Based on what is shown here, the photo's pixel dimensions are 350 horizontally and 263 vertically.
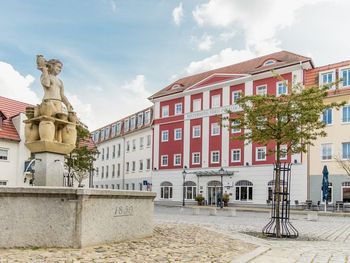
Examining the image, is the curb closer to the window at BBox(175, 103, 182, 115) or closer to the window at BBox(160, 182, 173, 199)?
the window at BBox(160, 182, 173, 199)

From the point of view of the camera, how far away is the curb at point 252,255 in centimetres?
820

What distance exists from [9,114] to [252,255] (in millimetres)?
32444

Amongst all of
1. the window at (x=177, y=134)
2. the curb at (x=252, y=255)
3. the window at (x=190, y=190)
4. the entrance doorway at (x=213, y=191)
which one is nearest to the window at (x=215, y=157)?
the entrance doorway at (x=213, y=191)

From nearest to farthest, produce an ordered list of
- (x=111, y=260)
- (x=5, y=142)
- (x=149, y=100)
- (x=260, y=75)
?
(x=111, y=260) → (x=5, y=142) → (x=260, y=75) → (x=149, y=100)

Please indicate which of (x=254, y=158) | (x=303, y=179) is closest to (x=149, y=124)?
(x=254, y=158)

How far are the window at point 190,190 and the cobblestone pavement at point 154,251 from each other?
1531 inches

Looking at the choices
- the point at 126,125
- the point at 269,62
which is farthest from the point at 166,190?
the point at 269,62

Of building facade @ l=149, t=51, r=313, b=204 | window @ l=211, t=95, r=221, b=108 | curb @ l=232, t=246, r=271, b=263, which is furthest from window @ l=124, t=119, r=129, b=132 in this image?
curb @ l=232, t=246, r=271, b=263

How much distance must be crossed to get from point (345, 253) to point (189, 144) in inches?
1642

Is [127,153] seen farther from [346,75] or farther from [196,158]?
[346,75]

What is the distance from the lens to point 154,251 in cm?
866

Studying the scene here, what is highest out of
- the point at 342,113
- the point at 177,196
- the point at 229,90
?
the point at 229,90

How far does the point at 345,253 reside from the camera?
32.9 feet

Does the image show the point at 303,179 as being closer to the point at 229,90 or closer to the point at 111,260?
the point at 229,90
